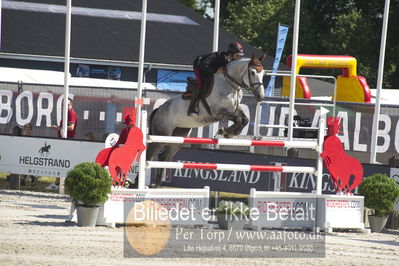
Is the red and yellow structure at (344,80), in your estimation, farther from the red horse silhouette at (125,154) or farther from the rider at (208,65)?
the red horse silhouette at (125,154)

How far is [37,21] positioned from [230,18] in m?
16.4

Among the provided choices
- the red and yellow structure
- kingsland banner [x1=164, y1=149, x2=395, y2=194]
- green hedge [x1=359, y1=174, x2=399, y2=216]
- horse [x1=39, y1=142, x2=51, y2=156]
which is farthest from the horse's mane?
the red and yellow structure

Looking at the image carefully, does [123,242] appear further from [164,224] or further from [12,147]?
[12,147]

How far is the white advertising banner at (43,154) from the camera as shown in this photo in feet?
56.2

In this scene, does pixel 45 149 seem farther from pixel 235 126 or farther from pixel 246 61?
pixel 246 61

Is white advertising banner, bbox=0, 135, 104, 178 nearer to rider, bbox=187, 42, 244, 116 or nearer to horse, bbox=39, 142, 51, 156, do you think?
horse, bbox=39, 142, 51, 156

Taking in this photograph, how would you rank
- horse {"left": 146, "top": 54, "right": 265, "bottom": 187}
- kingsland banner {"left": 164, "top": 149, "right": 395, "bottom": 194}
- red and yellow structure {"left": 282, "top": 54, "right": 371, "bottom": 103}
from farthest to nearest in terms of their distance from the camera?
red and yellow structure {"left": 282, "top": 54, "right": 371, "bottom": 103}
kingsland banner {"left": 164, "top": 149, "right": 395, "bottom": 194}
horse {"left": 146, "top": 54, "right": 265, "bottom": 187}

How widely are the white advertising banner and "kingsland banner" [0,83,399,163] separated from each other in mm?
1368

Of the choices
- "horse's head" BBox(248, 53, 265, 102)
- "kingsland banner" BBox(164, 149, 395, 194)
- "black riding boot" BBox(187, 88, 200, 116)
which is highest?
"horse's head" BBox(248, 53, 265, 102)

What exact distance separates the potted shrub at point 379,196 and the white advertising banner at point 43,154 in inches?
213

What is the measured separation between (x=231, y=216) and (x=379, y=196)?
2.42 m

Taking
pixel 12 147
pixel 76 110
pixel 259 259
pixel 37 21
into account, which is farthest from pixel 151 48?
pixel 259 259

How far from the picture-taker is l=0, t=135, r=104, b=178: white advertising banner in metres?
17.1

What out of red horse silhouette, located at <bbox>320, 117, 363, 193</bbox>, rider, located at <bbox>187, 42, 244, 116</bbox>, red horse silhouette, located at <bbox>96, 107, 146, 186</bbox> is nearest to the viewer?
red horse silhouette, located at <bbox>96, 107, 146, 186</bbox>
